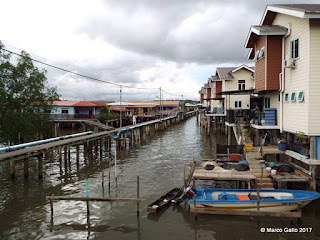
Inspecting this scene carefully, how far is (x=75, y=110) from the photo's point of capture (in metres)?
58.7

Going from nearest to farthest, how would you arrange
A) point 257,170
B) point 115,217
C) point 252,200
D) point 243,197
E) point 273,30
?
point 252,200
point 115,217
point 243,197
point 257,170
point 273,30

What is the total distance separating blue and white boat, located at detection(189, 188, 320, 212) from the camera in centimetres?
1226

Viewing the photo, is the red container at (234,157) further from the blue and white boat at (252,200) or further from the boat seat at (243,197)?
the boat seat at (243,197)

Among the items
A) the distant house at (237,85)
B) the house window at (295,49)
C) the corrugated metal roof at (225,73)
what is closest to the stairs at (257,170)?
the house window at (295,49)

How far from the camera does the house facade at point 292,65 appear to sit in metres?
13.3

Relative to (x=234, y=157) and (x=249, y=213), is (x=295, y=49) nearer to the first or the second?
(x=234, y=157)

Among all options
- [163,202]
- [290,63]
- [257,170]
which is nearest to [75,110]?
[163,202]

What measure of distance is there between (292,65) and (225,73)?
22849 millimetres

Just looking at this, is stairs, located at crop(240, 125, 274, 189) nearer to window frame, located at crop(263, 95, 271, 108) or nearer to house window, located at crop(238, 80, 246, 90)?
window frame, located at crop(263, 95, 271, 108)

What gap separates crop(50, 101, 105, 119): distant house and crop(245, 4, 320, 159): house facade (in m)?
43.2

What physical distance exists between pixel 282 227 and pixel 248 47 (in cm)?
1494

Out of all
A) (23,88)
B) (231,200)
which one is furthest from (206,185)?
(23,88)

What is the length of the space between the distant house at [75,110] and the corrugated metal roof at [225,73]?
95.0 feet

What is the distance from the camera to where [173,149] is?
3183 cm
